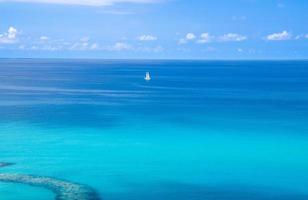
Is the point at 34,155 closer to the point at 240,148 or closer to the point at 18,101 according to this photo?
the point at 240,148

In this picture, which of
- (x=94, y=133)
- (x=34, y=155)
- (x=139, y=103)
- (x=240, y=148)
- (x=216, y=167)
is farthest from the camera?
(x=139, y=103)

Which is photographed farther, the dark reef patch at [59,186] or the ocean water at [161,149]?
the ocean water at [161,149]

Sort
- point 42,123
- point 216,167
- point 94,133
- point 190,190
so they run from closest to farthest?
point 190,190 → point 216,167 → point 94,133 → point 42,123

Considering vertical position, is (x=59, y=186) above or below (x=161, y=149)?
below

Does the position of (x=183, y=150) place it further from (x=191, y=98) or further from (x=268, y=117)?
(x=191, y=98)

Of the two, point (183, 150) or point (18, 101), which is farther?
point (18, 101)

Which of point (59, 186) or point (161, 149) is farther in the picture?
point (161, 149)

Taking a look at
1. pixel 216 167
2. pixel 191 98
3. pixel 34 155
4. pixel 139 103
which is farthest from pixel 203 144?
pixel 191 98

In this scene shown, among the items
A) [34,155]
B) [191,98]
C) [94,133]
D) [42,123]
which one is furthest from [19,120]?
[191,98]

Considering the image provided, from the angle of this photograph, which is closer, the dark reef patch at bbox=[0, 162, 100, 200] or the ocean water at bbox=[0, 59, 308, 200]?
the dark reef patch at bbox=[0, 162, 100, 200]
